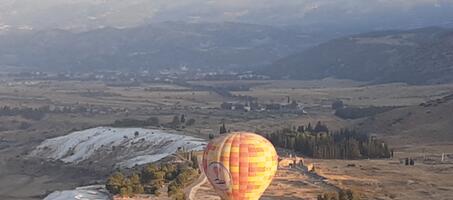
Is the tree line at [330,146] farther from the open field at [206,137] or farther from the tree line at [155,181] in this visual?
the tree line at [155,181]

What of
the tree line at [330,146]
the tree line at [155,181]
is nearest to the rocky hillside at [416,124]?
the tree line at [330,146]

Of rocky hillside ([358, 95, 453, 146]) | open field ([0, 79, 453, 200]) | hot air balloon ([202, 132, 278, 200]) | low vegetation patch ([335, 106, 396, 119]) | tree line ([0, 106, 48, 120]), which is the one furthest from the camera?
tree line ([0, 106, 48, 120])

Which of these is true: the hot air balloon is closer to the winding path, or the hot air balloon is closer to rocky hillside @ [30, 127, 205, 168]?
the winding path

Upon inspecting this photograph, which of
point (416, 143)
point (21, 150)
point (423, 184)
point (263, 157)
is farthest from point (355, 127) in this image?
point (263, 157)

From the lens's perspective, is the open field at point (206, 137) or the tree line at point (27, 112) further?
the tree line at point (27, 112)

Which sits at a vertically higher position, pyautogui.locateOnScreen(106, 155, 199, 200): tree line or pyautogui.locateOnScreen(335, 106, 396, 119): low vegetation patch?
pyautogui.locateOnScreen(335, 106, 396, 119): low vegetation patch

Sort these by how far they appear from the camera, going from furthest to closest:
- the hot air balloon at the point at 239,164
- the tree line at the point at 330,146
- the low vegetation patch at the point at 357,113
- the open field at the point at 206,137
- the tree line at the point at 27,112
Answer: the tree line at the point at 27,112, the low vegetation patch at the point at 357,113, the tree line at the point at 330,146, the open field at the point at 206,137, the hot air balloon at the point at 239,164

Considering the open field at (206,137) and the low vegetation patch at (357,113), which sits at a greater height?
the low vegetation patch at (357,113)

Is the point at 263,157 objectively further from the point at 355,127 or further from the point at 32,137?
the point at 32,137

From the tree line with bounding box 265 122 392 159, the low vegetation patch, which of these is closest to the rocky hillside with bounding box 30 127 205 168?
the tree line with bounding box 265 122 392 159

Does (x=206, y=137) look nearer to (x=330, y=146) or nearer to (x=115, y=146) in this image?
(x=115, y=146)
